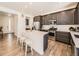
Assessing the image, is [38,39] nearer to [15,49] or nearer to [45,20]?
[45,20]

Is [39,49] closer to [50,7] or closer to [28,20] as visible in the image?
[28,20]

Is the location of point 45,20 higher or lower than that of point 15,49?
higher

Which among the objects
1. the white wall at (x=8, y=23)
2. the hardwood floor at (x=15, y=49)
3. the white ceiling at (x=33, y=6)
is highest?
the white ceiling at (x=33, y=6)

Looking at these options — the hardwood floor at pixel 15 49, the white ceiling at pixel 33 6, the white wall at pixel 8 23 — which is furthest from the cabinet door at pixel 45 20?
the white wall at pixel 8 23

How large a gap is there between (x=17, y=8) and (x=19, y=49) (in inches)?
45.7

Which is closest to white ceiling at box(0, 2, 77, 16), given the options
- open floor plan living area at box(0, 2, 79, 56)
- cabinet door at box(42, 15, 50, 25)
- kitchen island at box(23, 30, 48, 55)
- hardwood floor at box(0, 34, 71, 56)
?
open floor plan living area at box(0, 2, 79, 56)

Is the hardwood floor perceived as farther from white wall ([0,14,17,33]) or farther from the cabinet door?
the cabinet door

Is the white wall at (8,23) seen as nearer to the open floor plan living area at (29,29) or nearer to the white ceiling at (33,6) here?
the open floor plan living area at (29,29)

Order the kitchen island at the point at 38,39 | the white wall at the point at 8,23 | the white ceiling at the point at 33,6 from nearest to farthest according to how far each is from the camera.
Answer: the white ceiling at the point at 33,6
the white wall at the point at 8,23
the kitchen island at the point at 38,39

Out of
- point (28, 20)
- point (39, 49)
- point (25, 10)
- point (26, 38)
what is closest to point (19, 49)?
point (26, 38)

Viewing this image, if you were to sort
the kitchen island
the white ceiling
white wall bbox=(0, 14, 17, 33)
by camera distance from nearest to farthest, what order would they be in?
the white ceiling
white wall bbox=(0, 14, 17, 33)
the kitchen island

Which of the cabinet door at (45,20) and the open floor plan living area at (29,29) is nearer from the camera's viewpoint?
the open floor plan living area at (29,29)

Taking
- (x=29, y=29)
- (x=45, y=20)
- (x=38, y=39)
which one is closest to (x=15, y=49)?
(x=29, y=29)

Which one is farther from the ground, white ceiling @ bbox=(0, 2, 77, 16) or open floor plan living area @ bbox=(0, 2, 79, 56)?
white ceiling @ bbox=(0, 2, 77, 16)
